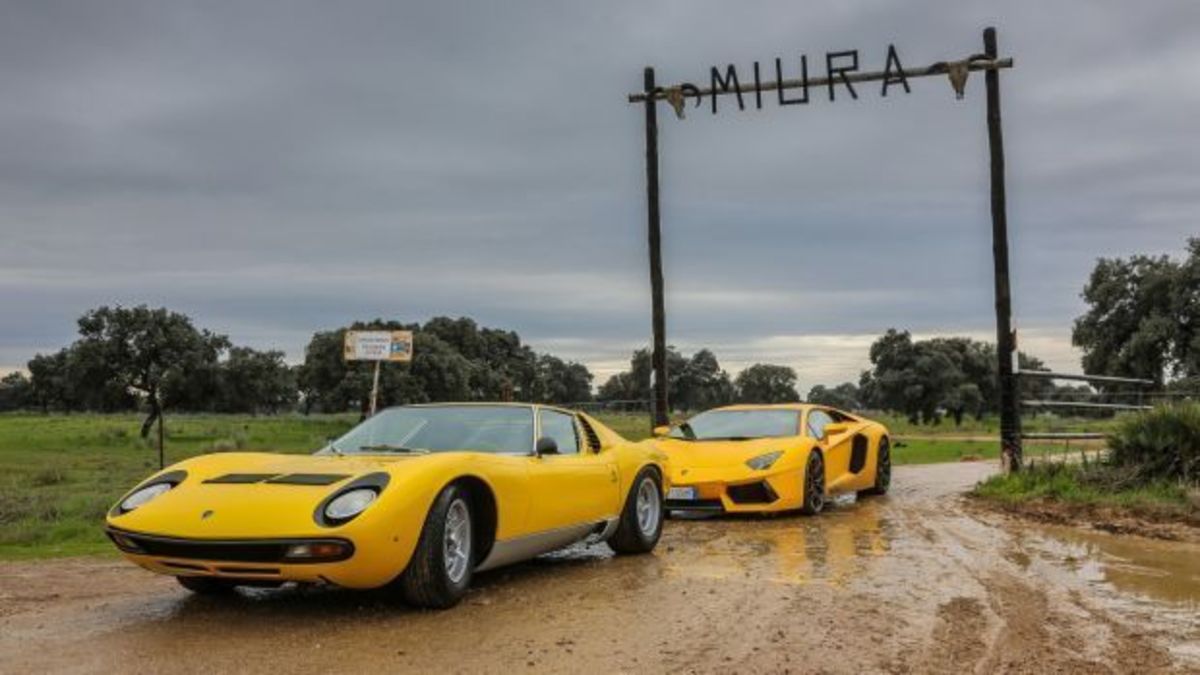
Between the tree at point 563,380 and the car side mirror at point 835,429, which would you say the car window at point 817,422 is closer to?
the car side mirror at point 835,429

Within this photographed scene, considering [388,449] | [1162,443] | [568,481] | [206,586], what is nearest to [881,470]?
[1162,443]

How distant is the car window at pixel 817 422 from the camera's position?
40.0 ft

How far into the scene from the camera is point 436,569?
5.82 metres

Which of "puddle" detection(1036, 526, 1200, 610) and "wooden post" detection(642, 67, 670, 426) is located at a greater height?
"wooden post" detection(642, 67, 670, 426)

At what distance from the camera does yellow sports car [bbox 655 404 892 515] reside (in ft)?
35.8

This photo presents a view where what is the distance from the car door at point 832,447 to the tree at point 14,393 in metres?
139

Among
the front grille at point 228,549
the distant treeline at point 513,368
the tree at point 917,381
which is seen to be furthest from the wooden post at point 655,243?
the tree at point 917,381

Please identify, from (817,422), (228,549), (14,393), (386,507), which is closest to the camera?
(228,549)

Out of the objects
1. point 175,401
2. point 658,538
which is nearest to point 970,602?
point 658,538

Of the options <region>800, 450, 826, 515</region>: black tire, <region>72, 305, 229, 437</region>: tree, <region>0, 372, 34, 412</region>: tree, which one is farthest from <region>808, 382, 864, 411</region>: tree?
<region>0, 372, 34, 412</region>: tree

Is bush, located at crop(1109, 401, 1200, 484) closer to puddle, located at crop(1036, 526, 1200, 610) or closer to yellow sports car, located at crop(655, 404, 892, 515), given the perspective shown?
puddle, located at crop(1036, 526, 1200, 610)

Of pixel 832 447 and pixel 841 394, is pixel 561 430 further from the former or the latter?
pixel 841 394

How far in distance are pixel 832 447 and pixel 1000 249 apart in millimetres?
4625

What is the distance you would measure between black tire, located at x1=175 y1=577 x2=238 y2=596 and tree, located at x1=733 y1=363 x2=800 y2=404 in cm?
10466
